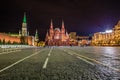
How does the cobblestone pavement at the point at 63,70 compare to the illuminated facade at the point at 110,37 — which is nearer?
the cobblestone pavement at the point at 63,70

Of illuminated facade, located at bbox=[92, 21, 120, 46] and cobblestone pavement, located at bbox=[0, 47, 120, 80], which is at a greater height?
illuminated facade, located at bbox=[92, 21, 120, 46]

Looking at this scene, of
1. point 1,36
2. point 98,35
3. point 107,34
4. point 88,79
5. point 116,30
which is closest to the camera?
point 88,79

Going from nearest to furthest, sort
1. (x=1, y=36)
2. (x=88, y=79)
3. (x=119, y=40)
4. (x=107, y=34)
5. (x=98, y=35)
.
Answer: (x=88, y=79) → (x=1, y=36) → (x=119, y=40) → (x=107, y=34) → (x=98, y=35)

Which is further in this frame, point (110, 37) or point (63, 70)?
point (110, 37)

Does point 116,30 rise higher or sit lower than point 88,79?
higher

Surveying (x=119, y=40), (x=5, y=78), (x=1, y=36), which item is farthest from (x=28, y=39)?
(x=5, y=78)

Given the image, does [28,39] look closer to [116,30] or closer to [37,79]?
[116,30]

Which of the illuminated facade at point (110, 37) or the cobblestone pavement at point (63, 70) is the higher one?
the illuminated facade at point (110, 37)

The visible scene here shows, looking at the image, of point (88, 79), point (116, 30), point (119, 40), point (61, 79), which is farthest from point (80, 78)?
point (116, 30)

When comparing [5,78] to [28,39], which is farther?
[28,39]

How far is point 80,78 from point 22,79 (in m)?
2.08

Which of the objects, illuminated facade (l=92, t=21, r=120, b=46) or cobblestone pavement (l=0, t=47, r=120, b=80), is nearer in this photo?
cobblestone pavement (l=0, t=47, r=120, b=80)

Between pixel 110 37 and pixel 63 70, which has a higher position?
pixel 110 37

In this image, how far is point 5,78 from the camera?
6418 millimetres
